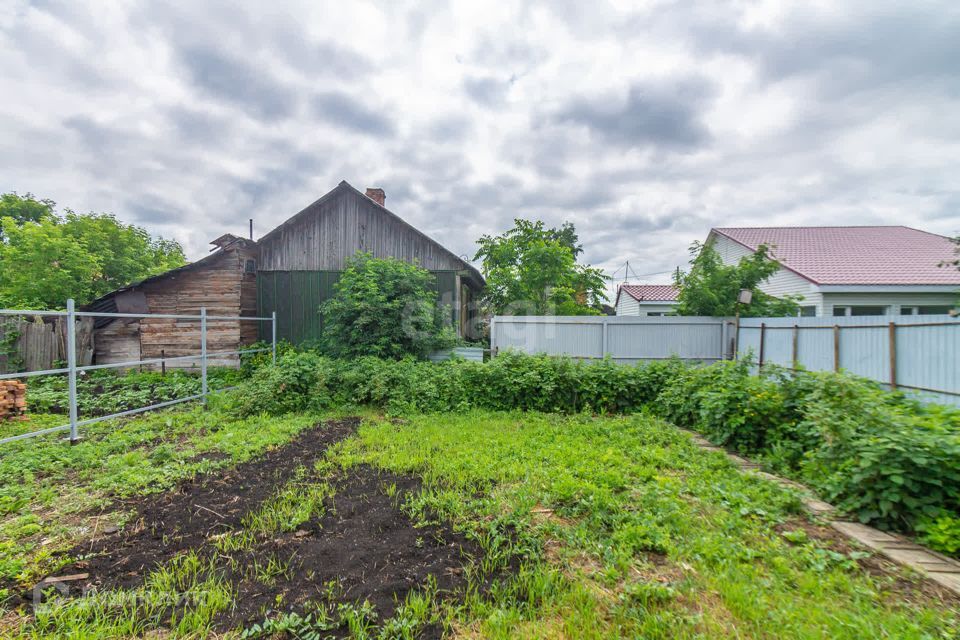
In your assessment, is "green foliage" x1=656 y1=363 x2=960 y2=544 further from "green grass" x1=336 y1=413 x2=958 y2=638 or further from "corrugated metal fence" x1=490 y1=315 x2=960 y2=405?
"corrugated metal fence" x1=490 y1=315 x2=960 y2=405

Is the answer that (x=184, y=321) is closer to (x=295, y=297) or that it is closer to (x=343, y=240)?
(x=295, y=297)

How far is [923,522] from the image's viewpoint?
2.54 m

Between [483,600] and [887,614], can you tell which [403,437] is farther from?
[887,614]

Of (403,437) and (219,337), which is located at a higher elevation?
(219,337)

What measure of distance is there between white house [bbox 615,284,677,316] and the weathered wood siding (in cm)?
1187

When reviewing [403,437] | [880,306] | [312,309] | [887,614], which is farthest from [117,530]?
[880,306]

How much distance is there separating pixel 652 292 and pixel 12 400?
68.9ft

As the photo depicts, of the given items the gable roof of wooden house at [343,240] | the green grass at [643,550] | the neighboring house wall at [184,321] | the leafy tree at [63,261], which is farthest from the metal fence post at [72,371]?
the leafy tree at [63,261]

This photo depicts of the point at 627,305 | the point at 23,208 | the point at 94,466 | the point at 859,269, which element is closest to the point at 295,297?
the point at 94,466

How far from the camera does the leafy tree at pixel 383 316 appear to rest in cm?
820

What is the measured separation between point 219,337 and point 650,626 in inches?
435

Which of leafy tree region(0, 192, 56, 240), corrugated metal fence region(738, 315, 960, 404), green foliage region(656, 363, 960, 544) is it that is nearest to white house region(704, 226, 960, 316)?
corrugated metal fence region(738, 315, 960, 404)

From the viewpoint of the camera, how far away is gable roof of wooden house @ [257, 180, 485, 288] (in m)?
10.3

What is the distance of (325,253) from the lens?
10320 millimetres
